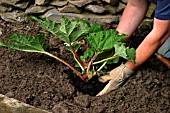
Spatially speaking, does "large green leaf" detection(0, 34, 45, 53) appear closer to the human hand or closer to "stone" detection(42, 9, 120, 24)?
the human hand

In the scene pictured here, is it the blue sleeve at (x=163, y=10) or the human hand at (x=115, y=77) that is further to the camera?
the human hand at (x=115, y=77)

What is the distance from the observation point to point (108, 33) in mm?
2857

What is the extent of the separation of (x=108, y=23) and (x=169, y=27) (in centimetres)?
84

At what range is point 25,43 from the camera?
9.64 ft

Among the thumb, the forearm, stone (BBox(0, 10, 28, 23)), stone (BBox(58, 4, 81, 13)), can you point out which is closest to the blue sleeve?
the forearm

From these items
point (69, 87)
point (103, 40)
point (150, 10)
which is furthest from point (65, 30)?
point (150, 10)

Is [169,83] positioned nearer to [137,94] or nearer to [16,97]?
[137,94]

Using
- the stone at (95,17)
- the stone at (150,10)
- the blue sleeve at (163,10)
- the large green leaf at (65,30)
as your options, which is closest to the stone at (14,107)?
the large green leaf at (65,30)

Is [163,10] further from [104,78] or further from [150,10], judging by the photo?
[150,10]

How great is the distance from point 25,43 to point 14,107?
52 cm

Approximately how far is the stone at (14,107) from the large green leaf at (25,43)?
433mm

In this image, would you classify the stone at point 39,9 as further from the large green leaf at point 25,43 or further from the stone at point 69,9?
the large green leaf at point 25,43

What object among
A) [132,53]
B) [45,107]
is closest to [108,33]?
[132,53]

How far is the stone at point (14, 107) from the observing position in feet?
8.43
